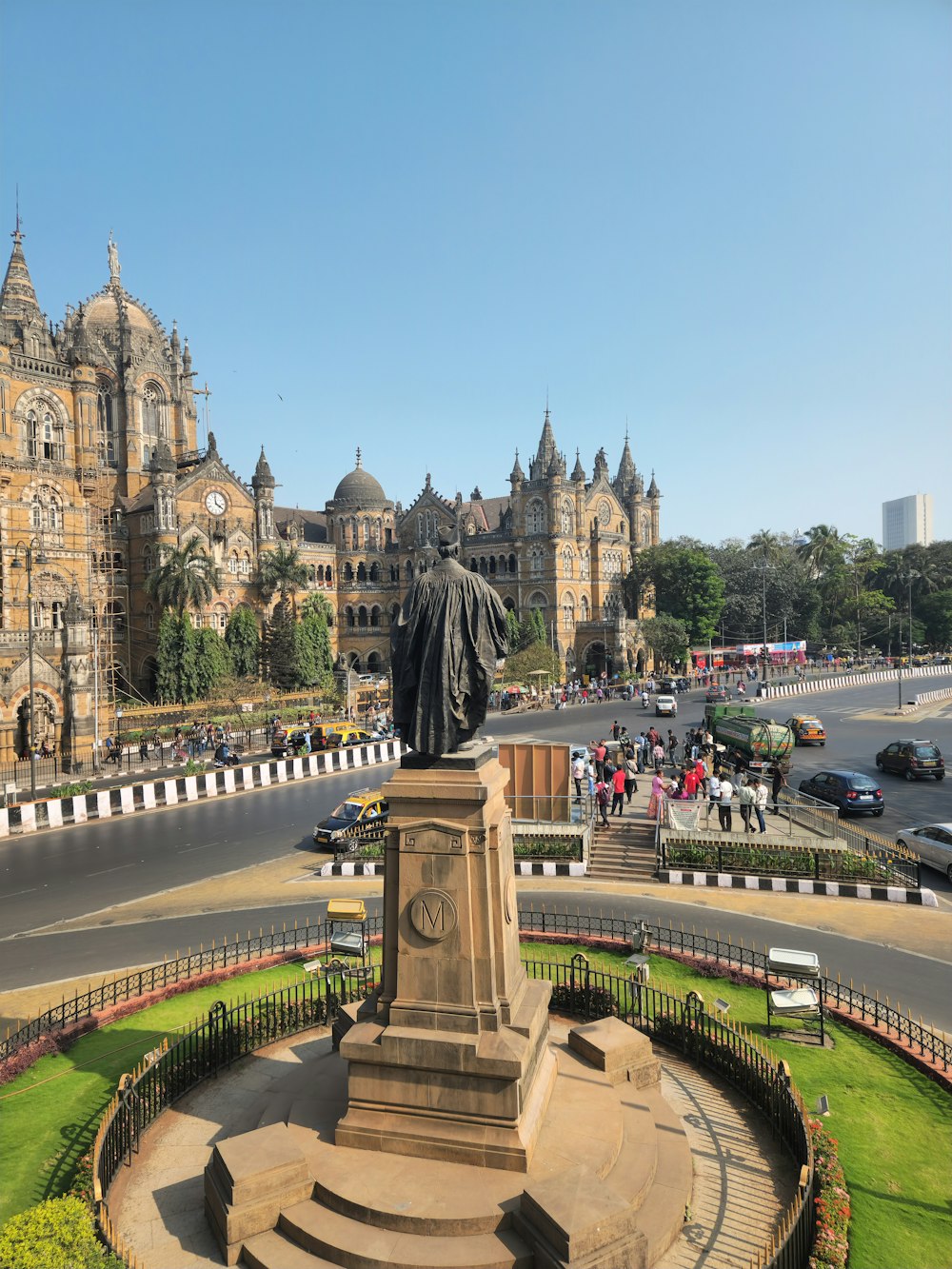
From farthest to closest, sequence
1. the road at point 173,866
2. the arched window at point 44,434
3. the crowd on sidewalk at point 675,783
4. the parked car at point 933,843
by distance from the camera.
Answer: the arched window at point 44,434 < the crowd on sidewalk at point 675,783 < the parked car at point 933,843 < the road at point 173,866

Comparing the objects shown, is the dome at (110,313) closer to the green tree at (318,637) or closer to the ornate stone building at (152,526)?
the ornate stone building at (152,526)

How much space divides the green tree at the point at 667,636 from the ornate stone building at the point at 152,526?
240 centimetres

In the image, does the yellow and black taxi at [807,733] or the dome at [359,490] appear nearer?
the yellow and black taxi at [807,733]

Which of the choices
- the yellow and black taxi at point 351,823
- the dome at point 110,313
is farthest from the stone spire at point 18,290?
the yellow and black taxi at point 351,823

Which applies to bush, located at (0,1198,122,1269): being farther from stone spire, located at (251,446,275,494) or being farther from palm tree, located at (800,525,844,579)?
palm tree, located at (800,525,844,579)

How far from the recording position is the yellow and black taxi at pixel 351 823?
20172 mm

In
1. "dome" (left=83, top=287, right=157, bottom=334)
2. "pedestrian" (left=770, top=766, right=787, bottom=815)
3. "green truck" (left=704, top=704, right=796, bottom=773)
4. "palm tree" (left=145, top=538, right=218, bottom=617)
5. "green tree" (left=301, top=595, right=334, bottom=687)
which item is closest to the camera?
"pedestrian" (left=770, top=766, right=787, bottom=815)

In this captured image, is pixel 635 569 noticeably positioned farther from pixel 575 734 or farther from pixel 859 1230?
pixel 859 1230

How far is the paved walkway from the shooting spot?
687 cm

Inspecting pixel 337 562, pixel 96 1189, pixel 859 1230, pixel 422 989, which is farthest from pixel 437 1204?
pixel 337 562

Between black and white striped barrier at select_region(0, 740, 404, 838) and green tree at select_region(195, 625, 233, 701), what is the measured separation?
16667mm

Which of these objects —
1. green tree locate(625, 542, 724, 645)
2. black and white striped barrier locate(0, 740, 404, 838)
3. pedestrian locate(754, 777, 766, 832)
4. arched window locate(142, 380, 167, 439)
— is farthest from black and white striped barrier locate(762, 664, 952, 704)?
arched window locate(142, 380, 167, 439)

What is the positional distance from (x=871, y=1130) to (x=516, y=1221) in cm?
411

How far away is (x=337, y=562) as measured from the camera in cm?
7225
